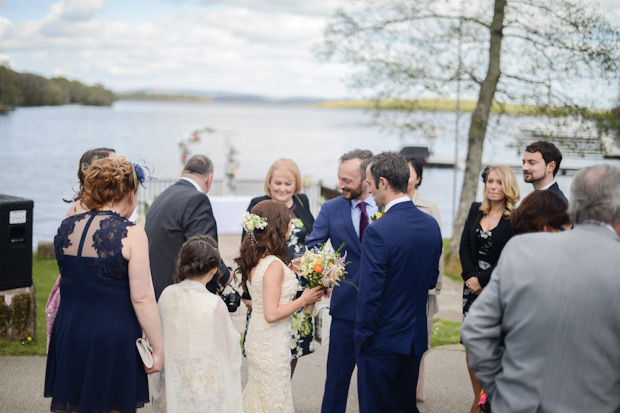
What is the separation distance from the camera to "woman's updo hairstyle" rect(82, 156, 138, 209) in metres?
3.42

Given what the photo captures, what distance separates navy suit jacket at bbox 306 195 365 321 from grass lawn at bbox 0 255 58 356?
355 cm

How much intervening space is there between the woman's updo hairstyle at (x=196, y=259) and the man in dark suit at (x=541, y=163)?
2.76 meters

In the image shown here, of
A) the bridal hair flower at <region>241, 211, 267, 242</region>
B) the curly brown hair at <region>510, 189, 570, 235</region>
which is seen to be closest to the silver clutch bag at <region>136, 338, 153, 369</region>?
the bridal hair flower at <region>241, 211, 267, 242</region>

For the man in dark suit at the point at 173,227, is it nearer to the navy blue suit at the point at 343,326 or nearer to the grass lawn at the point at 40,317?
the navy blue suit at the point at 343,326

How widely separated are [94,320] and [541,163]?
3697 millimetres

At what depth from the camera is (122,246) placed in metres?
3.34

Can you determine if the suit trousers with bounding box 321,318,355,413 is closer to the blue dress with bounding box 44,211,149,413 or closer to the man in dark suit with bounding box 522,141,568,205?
the blue dress with bounding box 44,211,149,413

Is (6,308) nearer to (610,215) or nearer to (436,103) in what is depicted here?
(610,215)

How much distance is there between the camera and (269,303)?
4.16 metres

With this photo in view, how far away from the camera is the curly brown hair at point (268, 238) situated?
422 centimetres

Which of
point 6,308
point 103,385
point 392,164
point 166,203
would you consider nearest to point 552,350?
point 392,164

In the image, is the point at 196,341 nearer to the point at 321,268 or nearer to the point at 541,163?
the point at 321,268

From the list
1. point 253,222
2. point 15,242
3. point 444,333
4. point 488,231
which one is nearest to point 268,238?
point 253,222

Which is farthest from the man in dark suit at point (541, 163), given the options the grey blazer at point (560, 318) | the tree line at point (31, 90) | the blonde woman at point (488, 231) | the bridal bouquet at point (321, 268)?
the tree line at point (31, 90)
